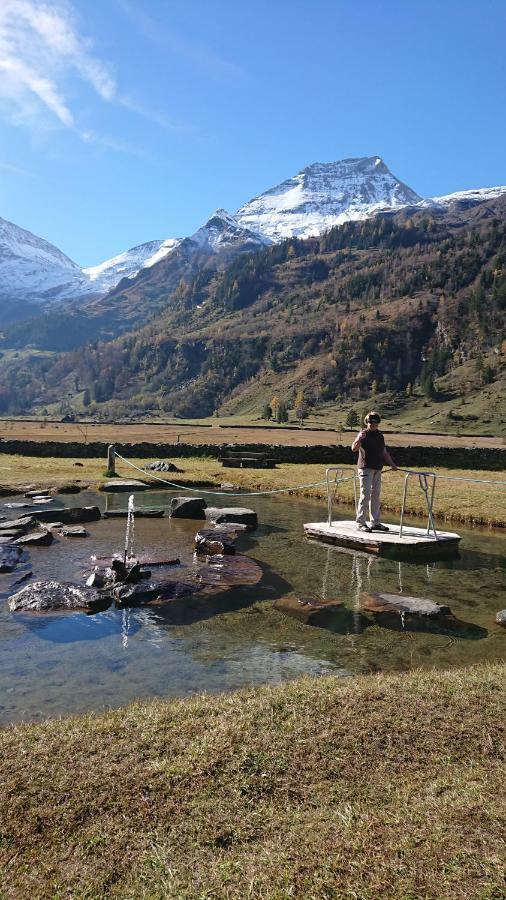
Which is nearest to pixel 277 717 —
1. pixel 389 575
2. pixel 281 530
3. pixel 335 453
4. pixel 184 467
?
pixel 389 575

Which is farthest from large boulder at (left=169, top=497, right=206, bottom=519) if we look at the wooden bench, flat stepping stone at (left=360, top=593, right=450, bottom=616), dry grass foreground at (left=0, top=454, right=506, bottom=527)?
the wooden bench

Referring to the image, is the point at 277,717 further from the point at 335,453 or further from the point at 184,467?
the point at 335,453

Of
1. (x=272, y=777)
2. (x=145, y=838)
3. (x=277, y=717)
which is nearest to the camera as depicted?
(x=145, y=838)

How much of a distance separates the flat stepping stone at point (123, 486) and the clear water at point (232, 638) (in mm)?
16278

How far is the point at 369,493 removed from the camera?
934 inches

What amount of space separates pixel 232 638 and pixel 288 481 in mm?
31074

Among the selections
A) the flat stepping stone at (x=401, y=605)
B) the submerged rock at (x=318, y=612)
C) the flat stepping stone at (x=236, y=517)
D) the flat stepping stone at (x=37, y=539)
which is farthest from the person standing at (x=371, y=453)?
the flat stepping stone at (x=37, y=539)

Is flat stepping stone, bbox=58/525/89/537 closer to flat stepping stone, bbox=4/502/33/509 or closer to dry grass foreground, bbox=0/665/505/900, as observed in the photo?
flat stepping stone, bbox=4/502/33/509

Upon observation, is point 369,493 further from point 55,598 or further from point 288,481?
point 288,481

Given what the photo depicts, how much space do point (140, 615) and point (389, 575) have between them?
349 inches

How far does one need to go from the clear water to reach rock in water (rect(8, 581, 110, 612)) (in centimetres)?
55

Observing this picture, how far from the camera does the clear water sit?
36.2 ft

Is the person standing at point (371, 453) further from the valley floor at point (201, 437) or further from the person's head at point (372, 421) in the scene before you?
the valley floor at point (201, 437)

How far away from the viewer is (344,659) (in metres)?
12.5
